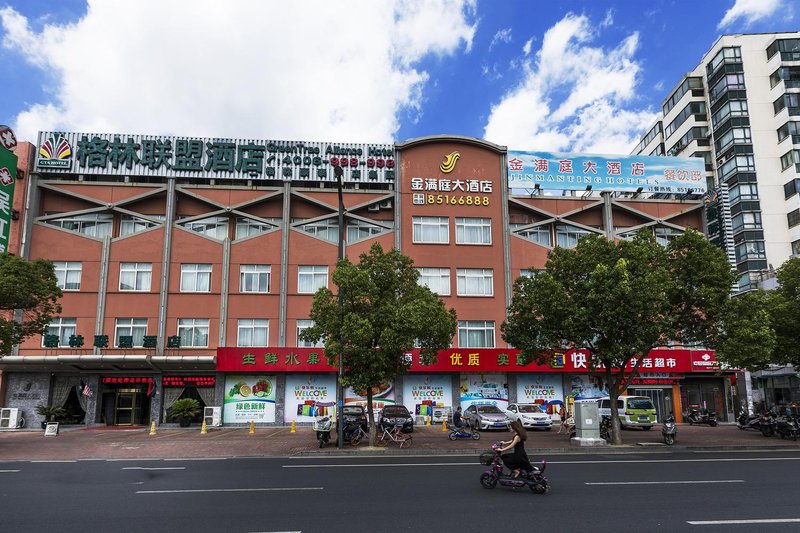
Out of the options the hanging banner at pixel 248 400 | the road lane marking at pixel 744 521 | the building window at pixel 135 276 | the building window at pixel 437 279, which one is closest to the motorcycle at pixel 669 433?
the road lane marking at pixel 744 521

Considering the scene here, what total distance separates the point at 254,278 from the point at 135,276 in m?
6.68

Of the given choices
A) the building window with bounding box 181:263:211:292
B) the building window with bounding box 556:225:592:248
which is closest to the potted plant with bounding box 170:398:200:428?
the building window with bounding box 181:263:211:292

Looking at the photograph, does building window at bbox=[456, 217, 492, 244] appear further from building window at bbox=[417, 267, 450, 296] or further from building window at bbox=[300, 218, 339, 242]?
building window at bbox=[300, 218, 339, 242]

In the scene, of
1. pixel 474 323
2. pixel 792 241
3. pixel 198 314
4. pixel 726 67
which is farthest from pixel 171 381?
pixel 726 67

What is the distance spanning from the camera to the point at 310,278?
108ft

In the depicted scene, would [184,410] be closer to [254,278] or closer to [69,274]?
[254,278]

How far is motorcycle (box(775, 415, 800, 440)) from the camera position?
23.5 meters

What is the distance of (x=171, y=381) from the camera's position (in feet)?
102

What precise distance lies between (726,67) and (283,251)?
2035 inches

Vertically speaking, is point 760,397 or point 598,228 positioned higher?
point 598,228

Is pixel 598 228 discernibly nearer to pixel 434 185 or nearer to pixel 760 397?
pixel 434 185

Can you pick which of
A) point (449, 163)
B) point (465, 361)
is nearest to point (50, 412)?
point (465, 361)

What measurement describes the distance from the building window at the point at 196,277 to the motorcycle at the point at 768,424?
1144 inches

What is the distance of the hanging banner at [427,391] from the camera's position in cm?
3209
